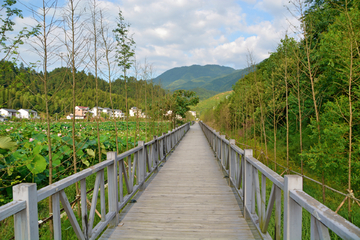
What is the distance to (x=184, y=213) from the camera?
10.8ft

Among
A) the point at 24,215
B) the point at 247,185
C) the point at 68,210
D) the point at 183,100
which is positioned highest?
the point at 183,100

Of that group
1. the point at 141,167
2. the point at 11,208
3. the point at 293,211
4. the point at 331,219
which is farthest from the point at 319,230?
the point at 141,167

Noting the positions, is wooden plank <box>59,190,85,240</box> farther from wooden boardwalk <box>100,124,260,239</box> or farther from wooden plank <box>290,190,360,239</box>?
wooden plank <box>290,190,360,239</box>

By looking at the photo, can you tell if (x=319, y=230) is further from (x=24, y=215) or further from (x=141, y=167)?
(x=141, y=167)

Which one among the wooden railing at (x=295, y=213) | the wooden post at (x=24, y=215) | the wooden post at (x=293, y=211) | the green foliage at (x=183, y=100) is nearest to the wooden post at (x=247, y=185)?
the wooden railing at (x=295, y=213)

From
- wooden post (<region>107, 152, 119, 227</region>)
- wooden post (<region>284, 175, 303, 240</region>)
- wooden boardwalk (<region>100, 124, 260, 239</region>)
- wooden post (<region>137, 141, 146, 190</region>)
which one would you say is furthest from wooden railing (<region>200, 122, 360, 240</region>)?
wooden post (<region>137, 141, 146, 190</region>)

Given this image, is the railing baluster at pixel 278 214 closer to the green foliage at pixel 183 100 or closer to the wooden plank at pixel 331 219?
the wooden plank at pixel 331 219

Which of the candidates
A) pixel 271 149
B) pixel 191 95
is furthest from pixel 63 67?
pixel 191 95

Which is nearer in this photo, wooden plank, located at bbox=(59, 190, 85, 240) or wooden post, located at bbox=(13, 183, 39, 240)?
wooden post, located at bbox=(13, 183, 39, 240)

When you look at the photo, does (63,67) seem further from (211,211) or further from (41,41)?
(211,211)

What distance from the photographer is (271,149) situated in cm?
1368

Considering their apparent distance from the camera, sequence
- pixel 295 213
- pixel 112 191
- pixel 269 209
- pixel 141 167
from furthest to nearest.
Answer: pixel 141 167
pixel 112 191
pixel 269 209
pixel 295 213

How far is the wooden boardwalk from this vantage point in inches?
107

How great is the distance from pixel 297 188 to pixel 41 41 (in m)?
3.43
